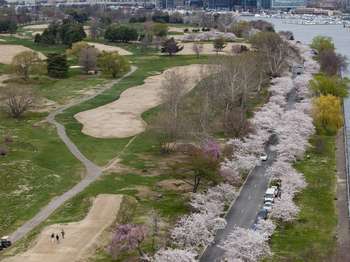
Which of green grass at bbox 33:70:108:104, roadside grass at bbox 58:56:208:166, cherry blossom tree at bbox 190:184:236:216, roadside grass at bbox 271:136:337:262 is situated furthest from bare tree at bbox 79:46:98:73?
cherry blossom tree at bbox 190:184:236:216

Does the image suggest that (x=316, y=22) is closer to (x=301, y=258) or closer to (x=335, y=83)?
(x=335, y=83)

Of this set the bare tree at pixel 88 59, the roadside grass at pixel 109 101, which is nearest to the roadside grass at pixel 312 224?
the roadside grass at pixel 109 101

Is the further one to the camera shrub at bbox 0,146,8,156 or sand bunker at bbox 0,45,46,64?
sand bunker at bbox 0,45,46,64

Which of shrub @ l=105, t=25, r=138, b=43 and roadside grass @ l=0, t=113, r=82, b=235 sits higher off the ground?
shrub @ l=105, t=25, r=138, b=43

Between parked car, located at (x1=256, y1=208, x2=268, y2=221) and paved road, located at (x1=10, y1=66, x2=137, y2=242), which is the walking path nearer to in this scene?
parked car, located at (x1=256, y1=208, x2=268, y2=221)

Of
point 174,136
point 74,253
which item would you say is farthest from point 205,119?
point 74,253

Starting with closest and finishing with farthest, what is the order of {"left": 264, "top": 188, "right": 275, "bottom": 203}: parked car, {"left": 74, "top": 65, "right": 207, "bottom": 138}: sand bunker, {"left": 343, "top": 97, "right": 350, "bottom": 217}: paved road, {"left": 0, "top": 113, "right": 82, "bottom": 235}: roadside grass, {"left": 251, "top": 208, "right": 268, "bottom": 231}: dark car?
{"left": 251, "top": 208, "right": 268, "bottom": 231}: dark car
{"left": 0, "top": 113, "right": 82, "bottom": 235}: roadside grass
{"left": 264, "top": 188, "right": 275, "bottom": 203}: parked car
{"left": 343, "top": 97, "right": 350, "bottom": 217}: paved road
{"left": 74, "top": 65, "right": 207, "bottom": 138}: sand bunker

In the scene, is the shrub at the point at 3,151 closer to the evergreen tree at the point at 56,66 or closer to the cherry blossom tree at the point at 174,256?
the cherry blossom tree at the point at 174,256
